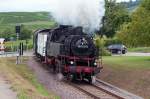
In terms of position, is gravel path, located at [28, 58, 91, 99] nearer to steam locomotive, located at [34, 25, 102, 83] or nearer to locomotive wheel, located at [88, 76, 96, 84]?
steam locomotive, located at [34, 25, 102, 83]

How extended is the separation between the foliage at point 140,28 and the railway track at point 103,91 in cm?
589

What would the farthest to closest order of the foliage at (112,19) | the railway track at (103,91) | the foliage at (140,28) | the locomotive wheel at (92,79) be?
the foliage at (112,19) → the foliage at (140,28) → the locomotive wheel at (92,79) → the railway track at (103,91)

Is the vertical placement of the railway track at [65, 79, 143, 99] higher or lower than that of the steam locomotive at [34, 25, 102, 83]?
lower

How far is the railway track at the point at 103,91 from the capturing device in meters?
24.4

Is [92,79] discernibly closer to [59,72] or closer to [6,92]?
[59,72]

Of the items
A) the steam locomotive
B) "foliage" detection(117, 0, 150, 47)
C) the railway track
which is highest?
"foliage" detection(117, 0, 150, 47)

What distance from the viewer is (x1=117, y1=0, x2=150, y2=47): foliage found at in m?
36.1

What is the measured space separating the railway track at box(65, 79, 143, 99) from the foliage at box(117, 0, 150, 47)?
5.89m

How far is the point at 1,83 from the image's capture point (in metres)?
26.2

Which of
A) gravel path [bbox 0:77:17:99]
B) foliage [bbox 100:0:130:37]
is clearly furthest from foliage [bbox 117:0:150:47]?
foliage [bbox 100:0:130:37]

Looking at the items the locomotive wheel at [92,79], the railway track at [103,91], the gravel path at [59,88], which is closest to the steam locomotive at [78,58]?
the locomotive wheel at [92,79]

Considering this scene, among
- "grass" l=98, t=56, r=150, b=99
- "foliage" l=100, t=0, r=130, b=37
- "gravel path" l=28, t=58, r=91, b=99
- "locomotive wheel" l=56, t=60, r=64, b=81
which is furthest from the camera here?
"foliage" l=100, t=0, r=130, b=37

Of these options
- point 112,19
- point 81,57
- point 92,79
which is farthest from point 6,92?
point 112,19

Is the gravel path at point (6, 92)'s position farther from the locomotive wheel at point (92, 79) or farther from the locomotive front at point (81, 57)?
the locomotive wheel at point (92, 79)
